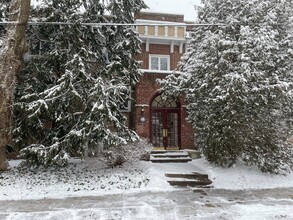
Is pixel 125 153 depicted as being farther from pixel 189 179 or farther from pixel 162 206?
pixel 162 206

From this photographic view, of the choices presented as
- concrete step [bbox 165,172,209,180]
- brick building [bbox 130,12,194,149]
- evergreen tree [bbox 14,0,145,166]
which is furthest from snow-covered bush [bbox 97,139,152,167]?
concrete step [bbox 165,172,209,180]

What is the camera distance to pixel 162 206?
22.9ft

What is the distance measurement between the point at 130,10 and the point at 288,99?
734 centimetres

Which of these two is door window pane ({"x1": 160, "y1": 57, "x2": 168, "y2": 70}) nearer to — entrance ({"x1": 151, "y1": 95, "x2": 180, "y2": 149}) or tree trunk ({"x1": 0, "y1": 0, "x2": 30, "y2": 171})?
entrance ({"x1": 151, "y1": 95, "x2": 180, "y2": 149})

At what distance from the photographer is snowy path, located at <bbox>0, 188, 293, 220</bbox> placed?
20.7 feet

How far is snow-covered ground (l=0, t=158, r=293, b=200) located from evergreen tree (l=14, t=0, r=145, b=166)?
764mm

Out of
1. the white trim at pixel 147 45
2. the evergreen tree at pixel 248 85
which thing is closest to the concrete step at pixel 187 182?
the evergreen tree at pixel 248 85

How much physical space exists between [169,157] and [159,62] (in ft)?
21.2

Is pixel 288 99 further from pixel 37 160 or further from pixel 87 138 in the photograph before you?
pixel 37 160

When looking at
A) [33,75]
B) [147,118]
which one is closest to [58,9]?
[33,75]

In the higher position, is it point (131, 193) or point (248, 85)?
point (248, 85)

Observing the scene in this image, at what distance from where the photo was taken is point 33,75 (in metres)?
10.5

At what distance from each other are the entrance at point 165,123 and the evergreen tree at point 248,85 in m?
3.86

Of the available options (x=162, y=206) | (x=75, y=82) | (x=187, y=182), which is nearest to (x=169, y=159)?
(x=187, y=182)
